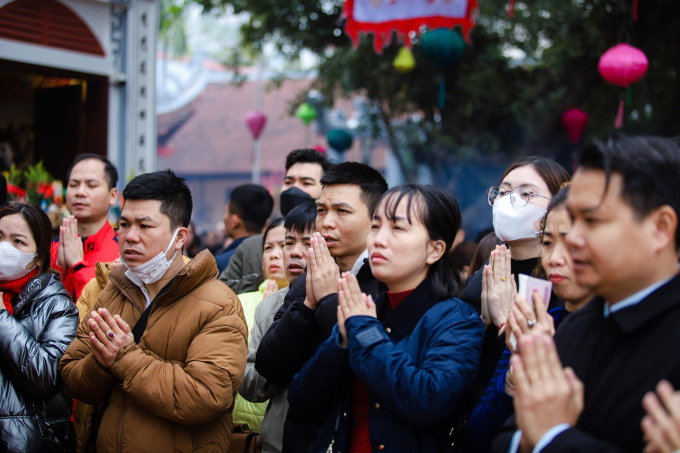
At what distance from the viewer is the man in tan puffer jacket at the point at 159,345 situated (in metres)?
2.69

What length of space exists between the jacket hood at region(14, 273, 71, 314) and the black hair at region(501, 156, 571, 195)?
95.4 inches

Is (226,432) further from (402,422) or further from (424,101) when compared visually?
(424,101)

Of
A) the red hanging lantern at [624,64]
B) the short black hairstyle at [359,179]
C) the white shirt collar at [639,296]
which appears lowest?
the white shirt collar at [639,296]

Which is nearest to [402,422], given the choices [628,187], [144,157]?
[628,187]

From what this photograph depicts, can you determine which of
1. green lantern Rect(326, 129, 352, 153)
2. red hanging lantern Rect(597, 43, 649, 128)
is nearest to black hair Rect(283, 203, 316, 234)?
red hanging lantern Rect(597, 43, 649, 128)

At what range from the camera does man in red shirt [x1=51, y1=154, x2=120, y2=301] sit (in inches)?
163

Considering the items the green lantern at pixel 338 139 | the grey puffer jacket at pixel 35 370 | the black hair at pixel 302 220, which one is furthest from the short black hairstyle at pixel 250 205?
the green lantern at pixel 338 139

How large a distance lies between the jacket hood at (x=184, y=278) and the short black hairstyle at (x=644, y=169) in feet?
6.19

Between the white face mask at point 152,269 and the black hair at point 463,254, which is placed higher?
the white face mask at point 152,269

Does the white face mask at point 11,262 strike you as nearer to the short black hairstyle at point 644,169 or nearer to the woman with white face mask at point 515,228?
the woman with white face mask at point 515,228

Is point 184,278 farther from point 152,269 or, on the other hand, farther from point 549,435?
point 549,435

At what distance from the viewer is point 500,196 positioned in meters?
2.99

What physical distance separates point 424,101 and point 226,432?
35.7 ft

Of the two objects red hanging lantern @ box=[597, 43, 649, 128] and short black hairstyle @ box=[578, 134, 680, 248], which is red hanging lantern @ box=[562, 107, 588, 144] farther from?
short black hairstyle @ box=[578, 134, 680, 248]
